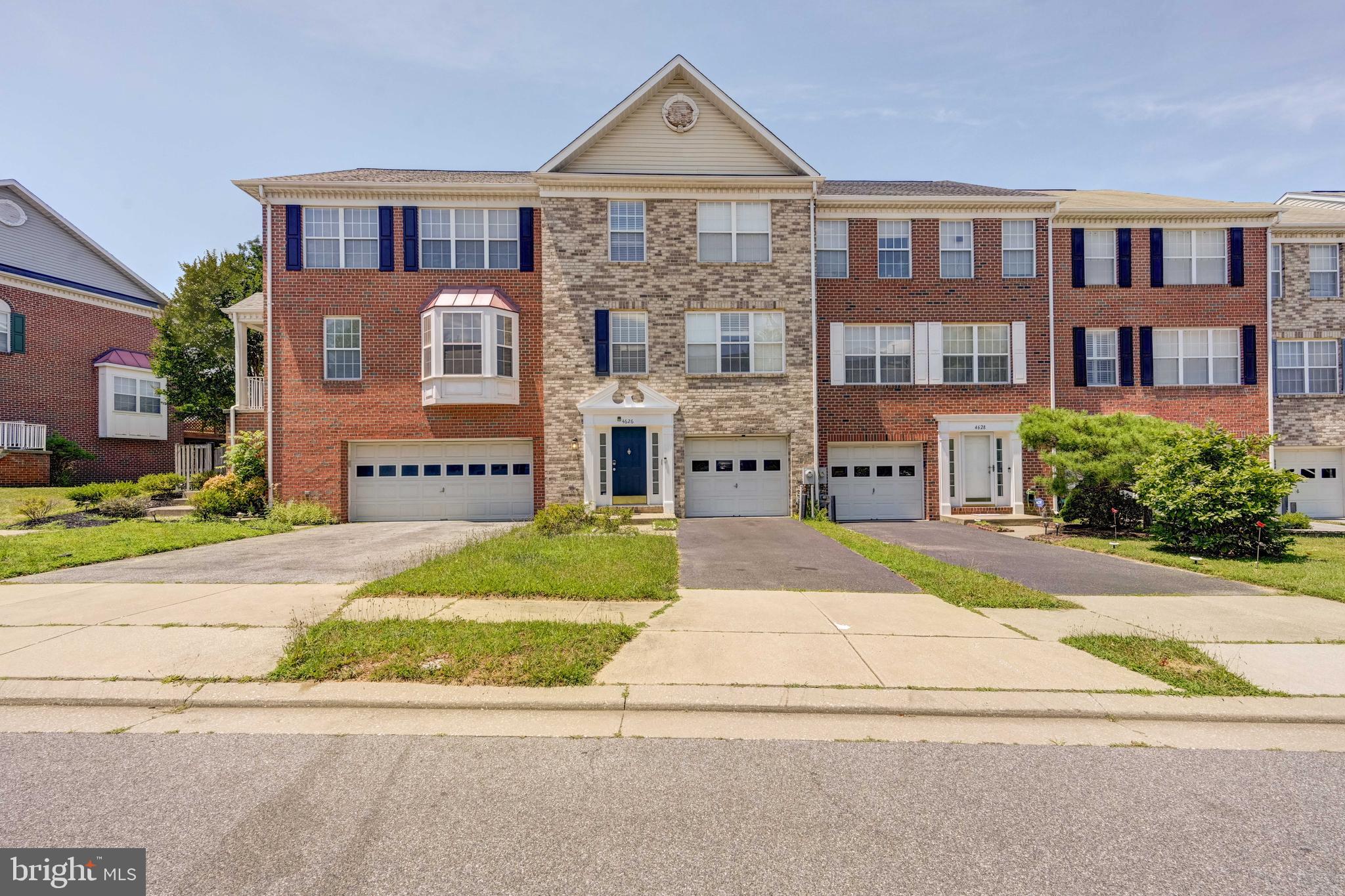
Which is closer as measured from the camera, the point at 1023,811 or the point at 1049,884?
the point at 1049,884

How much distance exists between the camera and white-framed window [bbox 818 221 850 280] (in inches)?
763

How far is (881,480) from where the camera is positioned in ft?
64.5

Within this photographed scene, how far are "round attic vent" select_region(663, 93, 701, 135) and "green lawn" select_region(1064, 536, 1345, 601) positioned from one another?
591 inches

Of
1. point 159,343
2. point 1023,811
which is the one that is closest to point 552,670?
point 1023,811

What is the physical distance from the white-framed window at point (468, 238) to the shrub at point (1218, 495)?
16873 millimetres

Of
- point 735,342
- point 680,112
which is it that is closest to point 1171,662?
point 735,342

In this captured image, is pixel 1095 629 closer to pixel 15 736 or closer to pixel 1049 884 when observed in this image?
pixel 1049 884

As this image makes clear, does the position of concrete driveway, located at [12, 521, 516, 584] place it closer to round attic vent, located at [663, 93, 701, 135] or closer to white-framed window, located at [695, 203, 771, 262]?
white-framed window, located at [695, 203, 771, 262]

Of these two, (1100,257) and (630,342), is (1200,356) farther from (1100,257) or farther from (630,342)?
(630,342)

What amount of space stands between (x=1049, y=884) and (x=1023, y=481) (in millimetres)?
18714

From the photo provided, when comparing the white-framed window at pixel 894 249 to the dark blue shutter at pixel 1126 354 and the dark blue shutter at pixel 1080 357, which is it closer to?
the dark blue shutter at pixel 1080 357

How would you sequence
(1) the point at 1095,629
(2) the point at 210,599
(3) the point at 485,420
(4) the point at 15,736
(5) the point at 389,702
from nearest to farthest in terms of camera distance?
(4) the point at 15,736 < (5) the point at 389,702 < (1) the point at 1095,629 < (2) the point at 210,599 < (3) the point at 485,420

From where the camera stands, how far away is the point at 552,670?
214 inches

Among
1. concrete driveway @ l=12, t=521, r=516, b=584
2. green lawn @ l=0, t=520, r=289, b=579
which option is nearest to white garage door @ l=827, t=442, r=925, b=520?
concrete driveway @ l=12, t=521, r=516, b=584
